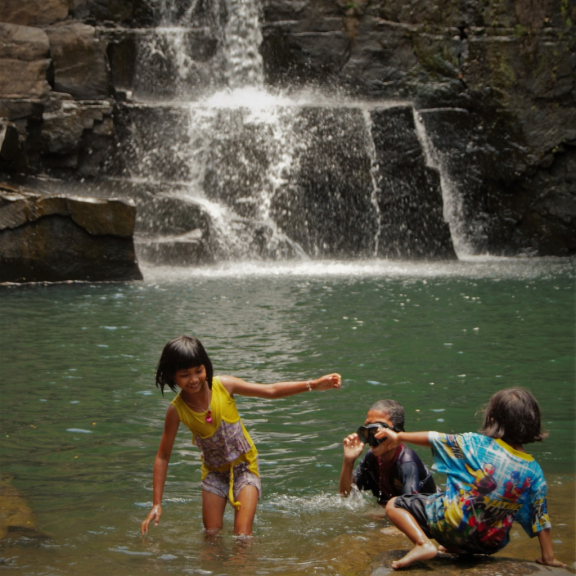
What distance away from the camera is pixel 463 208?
792 inches

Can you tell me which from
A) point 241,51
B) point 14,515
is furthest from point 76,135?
point 14,515

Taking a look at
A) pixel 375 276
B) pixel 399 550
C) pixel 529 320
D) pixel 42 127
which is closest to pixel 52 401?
pixel 399 550

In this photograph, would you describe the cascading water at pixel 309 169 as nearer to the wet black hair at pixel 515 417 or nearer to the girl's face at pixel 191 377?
the girl's face at pixel 191 377

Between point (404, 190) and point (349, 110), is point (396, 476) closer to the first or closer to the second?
point (404, 190)

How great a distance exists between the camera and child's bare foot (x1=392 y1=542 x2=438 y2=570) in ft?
10.9

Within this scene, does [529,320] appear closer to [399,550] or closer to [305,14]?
[399,550]

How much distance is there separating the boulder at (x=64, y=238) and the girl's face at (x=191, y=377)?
10175mm

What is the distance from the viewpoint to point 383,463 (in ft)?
14.0

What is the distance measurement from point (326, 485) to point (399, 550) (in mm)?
1426

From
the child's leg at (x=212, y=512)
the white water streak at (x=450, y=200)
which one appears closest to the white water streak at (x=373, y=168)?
the white water streak at (x=450, y=200)

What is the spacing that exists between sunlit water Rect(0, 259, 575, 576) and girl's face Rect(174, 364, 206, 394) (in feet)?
2.69

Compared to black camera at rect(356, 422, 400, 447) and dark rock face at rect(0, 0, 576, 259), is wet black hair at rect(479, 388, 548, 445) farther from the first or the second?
dark rock face at rect(0, 0, 576, 259)

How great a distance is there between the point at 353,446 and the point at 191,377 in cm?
86

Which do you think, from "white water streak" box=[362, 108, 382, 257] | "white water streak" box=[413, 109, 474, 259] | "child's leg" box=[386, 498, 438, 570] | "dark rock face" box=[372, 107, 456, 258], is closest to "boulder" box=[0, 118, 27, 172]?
"white water streak" box=[362, 108, 382, 257]
